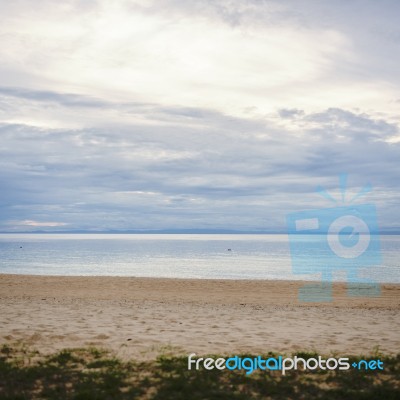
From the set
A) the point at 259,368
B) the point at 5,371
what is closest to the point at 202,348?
the point at 259,368

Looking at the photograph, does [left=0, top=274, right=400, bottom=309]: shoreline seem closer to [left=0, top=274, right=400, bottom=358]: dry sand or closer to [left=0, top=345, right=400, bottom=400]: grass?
[left=0, top=274, right=400, bottom=358]: dry sand

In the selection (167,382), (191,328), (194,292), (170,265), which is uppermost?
(167,382)

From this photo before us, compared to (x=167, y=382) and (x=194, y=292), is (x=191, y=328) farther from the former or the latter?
(x=194, y=292)

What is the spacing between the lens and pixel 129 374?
23.7ft

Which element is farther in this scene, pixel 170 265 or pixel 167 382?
pixel 170 265

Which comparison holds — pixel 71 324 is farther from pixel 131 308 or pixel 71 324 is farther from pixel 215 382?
pixel 215 382

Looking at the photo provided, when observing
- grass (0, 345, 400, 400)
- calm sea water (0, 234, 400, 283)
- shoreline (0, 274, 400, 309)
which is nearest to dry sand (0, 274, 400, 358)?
grass (0, 345, 400, 400)

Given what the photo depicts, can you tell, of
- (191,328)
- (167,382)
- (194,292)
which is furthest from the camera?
(194,292)

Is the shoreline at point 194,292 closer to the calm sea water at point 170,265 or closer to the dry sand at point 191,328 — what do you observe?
the dry sand at point 191,328

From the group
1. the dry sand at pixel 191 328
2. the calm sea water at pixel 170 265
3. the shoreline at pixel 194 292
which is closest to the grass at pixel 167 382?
the dry sand at pixel 191 328

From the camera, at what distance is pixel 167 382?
22.5ft

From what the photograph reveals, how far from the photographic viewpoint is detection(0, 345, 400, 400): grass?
642cm

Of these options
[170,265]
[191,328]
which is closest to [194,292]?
[191,328]

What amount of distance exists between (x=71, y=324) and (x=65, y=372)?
178 inches
